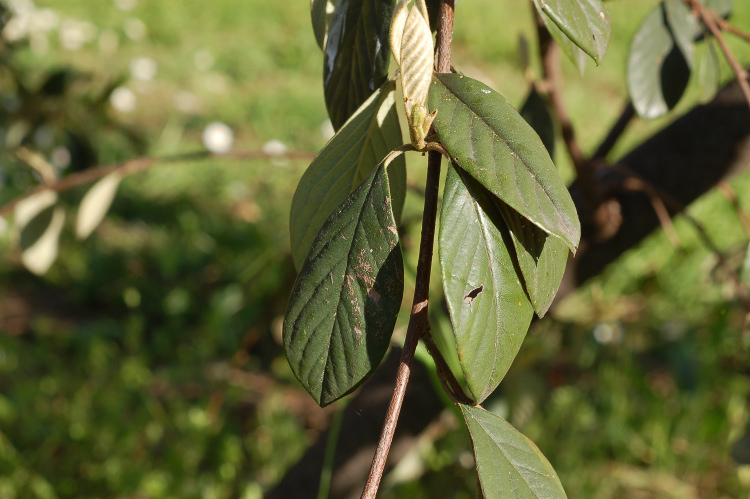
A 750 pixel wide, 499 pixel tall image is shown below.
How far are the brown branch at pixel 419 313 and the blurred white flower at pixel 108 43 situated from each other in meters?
3.57

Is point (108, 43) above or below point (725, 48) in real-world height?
below

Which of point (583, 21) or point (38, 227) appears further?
point (38, 227)

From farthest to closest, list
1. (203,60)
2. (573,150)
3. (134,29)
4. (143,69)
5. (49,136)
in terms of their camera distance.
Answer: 1. (134,29)
2. (203,60)
3. (143,69)
4. (49,136)
5. (573,150)

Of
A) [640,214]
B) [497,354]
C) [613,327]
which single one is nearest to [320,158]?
[497,354]

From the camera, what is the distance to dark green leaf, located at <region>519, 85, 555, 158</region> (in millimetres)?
611

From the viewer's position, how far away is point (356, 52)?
40 cm

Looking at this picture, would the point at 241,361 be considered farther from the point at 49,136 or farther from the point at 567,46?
the point at 567,46

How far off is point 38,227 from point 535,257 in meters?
1.00

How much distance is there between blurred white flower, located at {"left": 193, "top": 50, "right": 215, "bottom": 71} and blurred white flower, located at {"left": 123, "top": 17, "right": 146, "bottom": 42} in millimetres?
412

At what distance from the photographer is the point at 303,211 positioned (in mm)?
387

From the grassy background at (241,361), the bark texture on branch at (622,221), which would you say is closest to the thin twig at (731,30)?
the bark texture on branch at (622,221)

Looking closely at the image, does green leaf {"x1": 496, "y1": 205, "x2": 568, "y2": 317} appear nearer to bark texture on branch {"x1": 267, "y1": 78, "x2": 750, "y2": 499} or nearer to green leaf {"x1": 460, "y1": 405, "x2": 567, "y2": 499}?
green leaf {"x1": 460, "y1": 405, "x2": 567, "y2": 499}

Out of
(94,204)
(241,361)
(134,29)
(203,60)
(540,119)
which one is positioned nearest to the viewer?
(540,119)

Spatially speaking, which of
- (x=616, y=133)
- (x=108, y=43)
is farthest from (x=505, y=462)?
(x=108, y=43)
